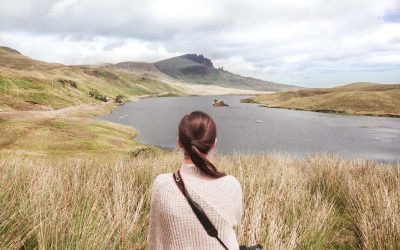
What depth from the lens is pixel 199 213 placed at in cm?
299

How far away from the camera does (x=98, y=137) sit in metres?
46.1

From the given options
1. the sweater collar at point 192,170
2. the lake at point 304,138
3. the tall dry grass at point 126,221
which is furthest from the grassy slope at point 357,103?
the sweater collar at point 192,170

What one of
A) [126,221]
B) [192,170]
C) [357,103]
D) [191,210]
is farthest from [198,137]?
[357,103]

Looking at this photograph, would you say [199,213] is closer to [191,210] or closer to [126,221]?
[191,210]

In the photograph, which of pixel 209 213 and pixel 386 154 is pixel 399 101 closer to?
pixel 386 154

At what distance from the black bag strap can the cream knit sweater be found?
0.03 meters

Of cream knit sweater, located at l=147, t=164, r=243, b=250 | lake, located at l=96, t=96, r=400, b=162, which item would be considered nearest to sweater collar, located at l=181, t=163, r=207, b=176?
cream knit sweater, located at l=147, t=164, r=243, b=250

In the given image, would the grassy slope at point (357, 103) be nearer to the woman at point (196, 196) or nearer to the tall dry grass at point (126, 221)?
the tall dry grass at point (126, 221)

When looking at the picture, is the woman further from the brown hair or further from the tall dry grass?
the tall dry grass

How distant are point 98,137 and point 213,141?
45.1 meters

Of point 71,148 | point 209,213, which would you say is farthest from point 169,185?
point 71,148

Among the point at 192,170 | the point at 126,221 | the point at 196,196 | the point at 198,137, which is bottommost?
the point at 126,221

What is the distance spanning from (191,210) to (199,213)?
0.07m

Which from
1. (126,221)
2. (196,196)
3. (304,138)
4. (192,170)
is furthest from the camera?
(304,138)
